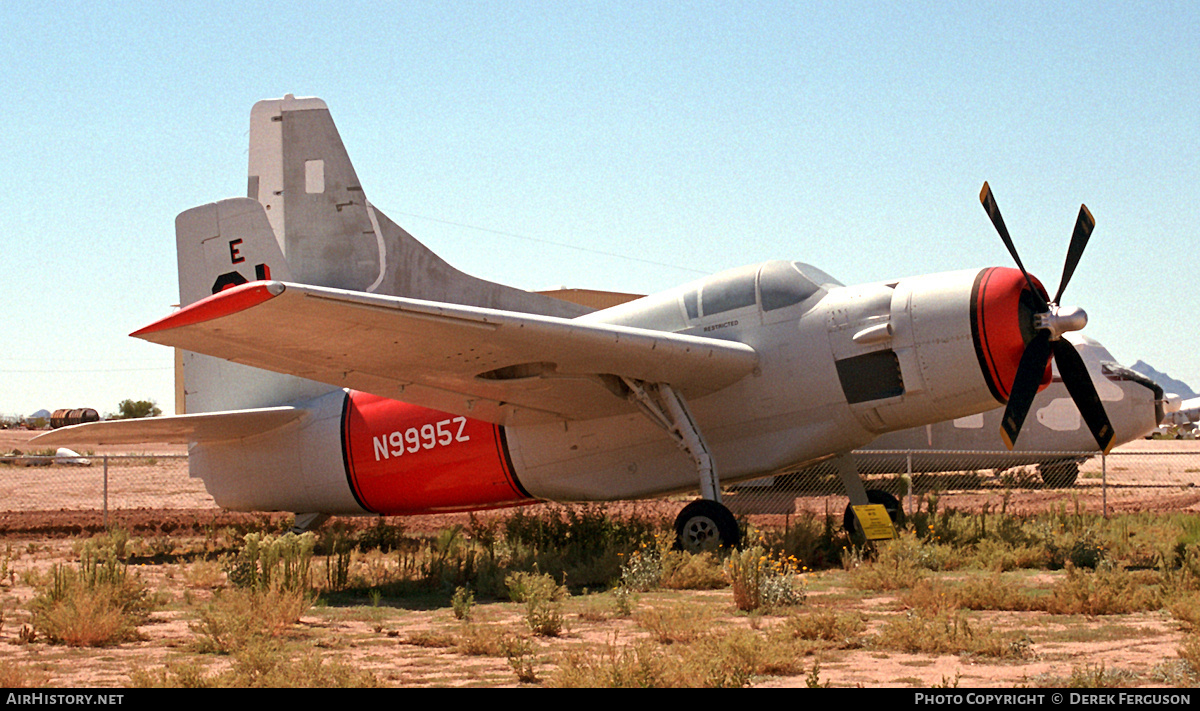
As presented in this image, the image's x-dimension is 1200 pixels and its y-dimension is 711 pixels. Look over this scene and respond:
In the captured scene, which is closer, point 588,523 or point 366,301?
point 366,301

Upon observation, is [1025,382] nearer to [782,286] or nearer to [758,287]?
[782,286]

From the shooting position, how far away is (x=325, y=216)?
16.2 m

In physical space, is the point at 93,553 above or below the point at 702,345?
below

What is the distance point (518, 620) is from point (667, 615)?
5.16 feet

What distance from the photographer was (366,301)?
951cm

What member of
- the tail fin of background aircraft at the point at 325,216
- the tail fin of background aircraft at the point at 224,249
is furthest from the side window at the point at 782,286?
the tail fin of background aircraft at the point at 224,249

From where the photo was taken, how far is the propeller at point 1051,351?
11.5 metres

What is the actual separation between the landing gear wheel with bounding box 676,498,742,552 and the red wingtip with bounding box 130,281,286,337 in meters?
5.60

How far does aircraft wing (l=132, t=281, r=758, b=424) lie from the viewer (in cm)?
920

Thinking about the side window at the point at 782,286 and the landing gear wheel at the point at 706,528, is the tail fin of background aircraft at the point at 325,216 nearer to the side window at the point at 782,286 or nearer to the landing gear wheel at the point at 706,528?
the side window at the point at 782,286

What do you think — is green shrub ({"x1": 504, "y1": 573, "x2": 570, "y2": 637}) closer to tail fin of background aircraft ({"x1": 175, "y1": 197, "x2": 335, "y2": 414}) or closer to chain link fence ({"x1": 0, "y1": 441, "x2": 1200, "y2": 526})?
tail fin of background aircraft ({"x1": 175, "y1": 197, "x2": 335, "y2": 414})
